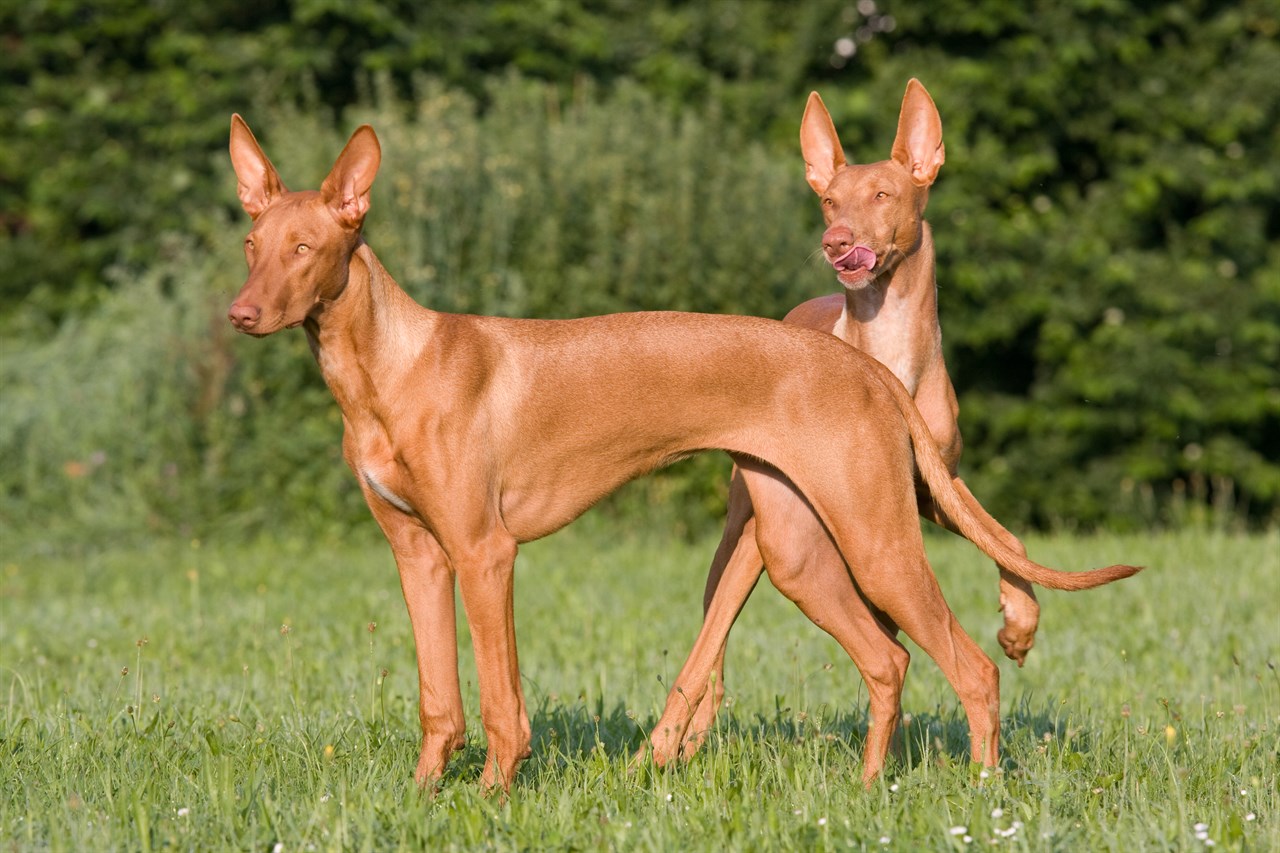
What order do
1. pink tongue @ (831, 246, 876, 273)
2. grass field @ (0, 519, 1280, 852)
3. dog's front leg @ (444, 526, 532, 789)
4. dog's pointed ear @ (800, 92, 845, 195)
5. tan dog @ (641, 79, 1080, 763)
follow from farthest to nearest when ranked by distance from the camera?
dog's pointed ear @ (800, 92, 845, 195) < tan dog @ (641, 79, 1080, 763) < pink tongue @ (831, 246, 876, 273) < dog's front leg @ (444, 526, 532, 789) < grass field @ (0, 519, 1280, 852)

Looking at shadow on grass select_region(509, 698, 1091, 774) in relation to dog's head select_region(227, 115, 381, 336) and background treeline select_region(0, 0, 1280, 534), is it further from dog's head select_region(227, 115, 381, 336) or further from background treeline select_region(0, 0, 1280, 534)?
background treeline select_region(0, 0, 1280, 534)

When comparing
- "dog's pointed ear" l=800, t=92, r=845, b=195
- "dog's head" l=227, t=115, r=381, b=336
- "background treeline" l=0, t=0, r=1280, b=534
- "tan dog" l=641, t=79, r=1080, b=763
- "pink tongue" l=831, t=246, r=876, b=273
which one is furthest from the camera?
"background treeline" l=0, t=0, r=1280, b=534

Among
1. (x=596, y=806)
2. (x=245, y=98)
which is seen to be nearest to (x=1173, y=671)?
(x=596, y=806)

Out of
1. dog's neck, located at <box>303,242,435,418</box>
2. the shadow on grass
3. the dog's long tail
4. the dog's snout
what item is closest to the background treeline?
the shadow on grass

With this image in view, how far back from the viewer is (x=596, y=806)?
4324 mm

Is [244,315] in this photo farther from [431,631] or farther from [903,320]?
[903,320]

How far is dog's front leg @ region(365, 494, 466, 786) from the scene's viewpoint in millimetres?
4688

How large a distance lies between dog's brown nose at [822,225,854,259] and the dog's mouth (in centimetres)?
2

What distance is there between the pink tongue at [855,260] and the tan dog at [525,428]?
0.23 m

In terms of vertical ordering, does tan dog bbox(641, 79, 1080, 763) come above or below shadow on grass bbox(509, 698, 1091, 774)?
above

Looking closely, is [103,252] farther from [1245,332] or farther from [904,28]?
[1245,332]

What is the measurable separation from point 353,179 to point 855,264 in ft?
5.10

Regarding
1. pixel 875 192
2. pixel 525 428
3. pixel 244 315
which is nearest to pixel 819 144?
pixel 875 192

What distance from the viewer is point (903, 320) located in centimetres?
503
